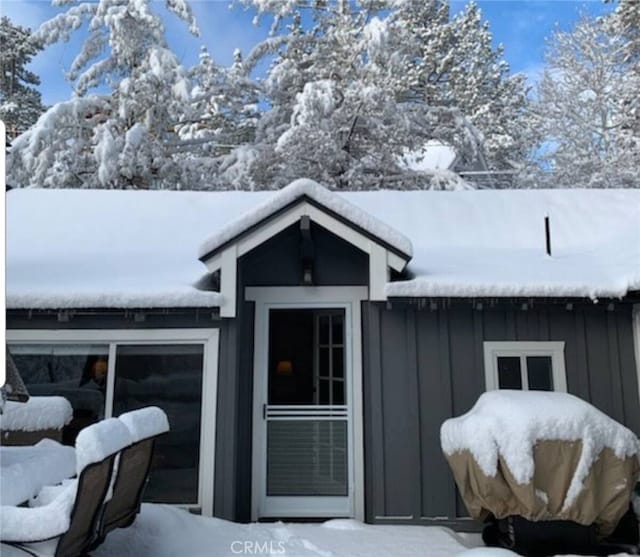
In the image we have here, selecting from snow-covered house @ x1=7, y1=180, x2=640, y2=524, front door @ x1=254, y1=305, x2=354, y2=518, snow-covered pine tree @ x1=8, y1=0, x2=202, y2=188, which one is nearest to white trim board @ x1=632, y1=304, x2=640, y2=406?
snow-covered house @ x1=7, y1=180, x2=640, y2=524

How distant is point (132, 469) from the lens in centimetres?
365

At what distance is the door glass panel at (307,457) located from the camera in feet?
17.4

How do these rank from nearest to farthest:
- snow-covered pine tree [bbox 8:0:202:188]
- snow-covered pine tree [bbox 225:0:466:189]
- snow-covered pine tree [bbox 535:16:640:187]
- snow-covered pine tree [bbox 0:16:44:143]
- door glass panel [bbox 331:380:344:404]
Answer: door glass panel [bbox 331:380:344:404]
snow-covered pine tree [bbox 8:0:202:188]
snow-covered pine tree [bbox 225:0:466:189]
snow-covered pine tree [bbox 535:16:640:187]
snow-covered pine tree [bbox 0:16:44:143]

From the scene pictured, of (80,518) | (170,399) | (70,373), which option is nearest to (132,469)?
(80,518)

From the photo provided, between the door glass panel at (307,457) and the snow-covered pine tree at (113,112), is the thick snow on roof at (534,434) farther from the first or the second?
the snow-covered pine tree at (113,112)

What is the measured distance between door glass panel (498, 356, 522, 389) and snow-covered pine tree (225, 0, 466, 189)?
30.5ft

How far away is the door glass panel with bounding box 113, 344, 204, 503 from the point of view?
5047 millimetres

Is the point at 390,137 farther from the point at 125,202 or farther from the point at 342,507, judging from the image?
the point at 342,507

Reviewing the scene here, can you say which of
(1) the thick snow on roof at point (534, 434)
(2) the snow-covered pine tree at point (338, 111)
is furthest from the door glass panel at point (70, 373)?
(2) the snow-covered pine tree at point (338, 111)

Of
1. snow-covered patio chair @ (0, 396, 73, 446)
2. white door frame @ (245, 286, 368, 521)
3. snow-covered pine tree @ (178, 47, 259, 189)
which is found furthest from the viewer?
snow-covered pine tree @ (178, 47, 259, 189)

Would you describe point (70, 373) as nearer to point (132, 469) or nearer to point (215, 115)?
point (132, 469)

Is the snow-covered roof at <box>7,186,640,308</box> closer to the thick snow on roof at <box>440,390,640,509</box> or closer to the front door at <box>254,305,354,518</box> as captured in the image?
the front door at <box>254,305,354,518</box>

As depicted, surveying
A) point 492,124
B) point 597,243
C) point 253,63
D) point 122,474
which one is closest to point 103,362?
point 122,474

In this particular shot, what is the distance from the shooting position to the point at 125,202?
25.8ft
